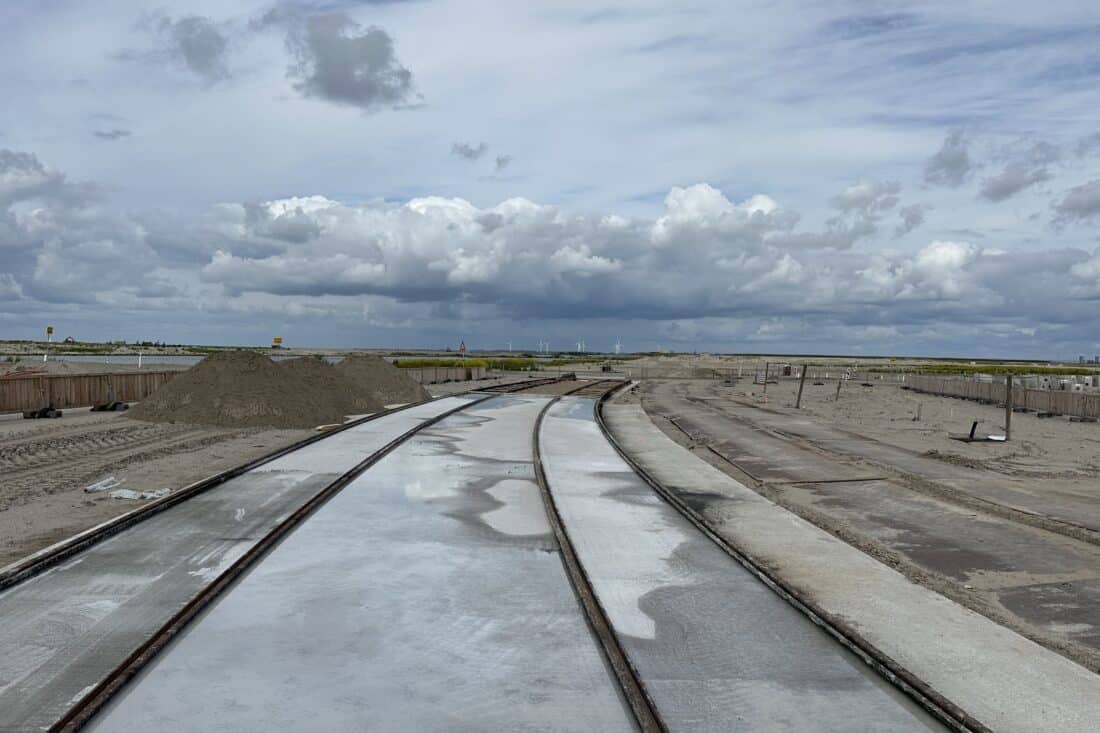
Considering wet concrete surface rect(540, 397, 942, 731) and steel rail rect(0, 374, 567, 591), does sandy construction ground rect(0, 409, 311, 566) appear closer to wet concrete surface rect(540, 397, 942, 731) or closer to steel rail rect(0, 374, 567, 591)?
steel rail rect(0, 374, 567, 591)

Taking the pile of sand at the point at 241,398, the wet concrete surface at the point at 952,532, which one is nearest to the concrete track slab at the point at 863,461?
the wet concrete surface at the point at 952,532

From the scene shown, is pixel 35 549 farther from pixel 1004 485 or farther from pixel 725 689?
pixel 1004 485

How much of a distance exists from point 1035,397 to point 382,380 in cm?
3085

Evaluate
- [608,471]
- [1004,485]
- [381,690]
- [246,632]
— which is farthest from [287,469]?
[1004,485]

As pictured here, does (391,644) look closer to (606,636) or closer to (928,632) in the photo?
(606,636)

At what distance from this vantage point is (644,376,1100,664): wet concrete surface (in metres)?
8.96

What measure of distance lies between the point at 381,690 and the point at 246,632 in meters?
1.83

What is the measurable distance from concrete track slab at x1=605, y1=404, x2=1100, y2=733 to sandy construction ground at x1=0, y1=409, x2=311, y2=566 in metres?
9.26

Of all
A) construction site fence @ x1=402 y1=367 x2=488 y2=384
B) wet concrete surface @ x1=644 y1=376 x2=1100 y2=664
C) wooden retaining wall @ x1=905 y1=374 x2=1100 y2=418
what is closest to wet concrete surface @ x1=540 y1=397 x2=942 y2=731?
wet concrete surface @ x1=644 y1=376 x2=1100 y2=664

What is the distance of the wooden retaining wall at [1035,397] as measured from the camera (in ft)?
119

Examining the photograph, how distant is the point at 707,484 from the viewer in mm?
16891

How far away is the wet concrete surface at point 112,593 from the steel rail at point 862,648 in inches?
235

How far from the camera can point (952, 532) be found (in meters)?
13.0

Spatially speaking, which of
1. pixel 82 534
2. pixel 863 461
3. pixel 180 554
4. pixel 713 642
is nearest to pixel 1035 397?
pixel 863 461
